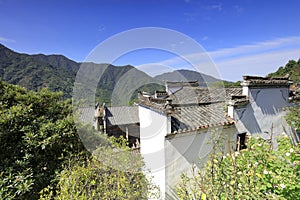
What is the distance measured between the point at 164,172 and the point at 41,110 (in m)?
4.11

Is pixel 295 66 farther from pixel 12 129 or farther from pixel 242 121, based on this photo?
pixel 12 129

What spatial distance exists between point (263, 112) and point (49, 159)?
22.6 feet

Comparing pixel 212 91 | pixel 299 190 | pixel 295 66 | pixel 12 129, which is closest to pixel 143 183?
pixel 299 190

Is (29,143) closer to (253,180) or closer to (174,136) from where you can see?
(174,136)

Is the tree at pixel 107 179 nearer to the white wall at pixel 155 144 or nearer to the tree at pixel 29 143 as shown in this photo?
the white wall at pixel 155 144

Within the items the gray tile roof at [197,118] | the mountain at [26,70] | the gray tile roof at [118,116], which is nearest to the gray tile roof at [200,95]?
the gray tile roof at [197,118]

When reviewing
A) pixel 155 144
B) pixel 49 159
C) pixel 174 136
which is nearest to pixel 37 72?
pixel 49 159

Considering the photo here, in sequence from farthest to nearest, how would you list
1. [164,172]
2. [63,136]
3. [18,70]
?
[18,70], [63,136], [164,172]

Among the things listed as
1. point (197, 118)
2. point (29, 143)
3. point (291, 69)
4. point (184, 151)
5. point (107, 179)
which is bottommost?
point (107, 179)

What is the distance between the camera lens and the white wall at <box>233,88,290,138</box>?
5355 millimetres

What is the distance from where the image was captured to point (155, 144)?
4648mm

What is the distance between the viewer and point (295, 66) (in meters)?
35.7

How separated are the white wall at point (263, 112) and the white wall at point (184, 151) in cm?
110

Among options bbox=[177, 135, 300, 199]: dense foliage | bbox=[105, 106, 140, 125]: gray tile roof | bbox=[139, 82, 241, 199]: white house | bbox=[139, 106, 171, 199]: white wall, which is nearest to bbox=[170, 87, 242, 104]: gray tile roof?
bbox=[139, 82, 241, 199]: white house
